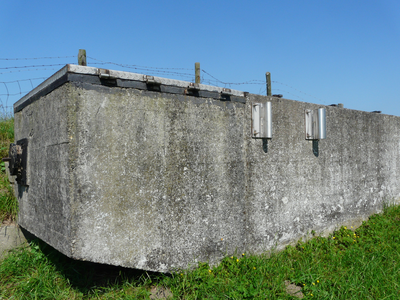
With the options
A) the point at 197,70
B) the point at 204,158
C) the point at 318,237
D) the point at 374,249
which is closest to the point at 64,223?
the point at 204,158

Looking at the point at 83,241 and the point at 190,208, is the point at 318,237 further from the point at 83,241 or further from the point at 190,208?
the point at 83,241

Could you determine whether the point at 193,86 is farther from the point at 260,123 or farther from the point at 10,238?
the point at 10,238

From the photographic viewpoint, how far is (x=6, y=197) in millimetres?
4188

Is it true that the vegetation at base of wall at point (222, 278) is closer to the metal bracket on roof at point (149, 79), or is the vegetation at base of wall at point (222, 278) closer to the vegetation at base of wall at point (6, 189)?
the vegetation at base of wall at point (6, 189)

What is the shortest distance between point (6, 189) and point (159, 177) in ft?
9.12

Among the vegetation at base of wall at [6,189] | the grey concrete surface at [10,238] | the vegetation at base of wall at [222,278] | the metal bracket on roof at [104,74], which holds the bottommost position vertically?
the vegetation at base of wall at [222,278]

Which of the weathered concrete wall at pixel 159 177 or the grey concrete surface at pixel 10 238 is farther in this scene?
the grey concrete surface at pixel 10 238

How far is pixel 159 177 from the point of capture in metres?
3.03

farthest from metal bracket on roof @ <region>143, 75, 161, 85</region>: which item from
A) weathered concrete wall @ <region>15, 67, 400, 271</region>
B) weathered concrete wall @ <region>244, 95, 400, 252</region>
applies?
weathered concrete wall @ <region>244, 95, 400, 252</region>

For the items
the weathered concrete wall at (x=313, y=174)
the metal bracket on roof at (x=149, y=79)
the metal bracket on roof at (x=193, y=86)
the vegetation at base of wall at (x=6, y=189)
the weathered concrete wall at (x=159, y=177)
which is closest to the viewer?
the weathered concrete wall at (x=159, y=177)

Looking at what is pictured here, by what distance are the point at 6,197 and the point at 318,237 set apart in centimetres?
451

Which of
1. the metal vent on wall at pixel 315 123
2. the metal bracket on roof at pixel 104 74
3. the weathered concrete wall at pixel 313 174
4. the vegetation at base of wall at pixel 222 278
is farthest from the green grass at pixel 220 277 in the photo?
the metal bracket on roof at pixel 104 74

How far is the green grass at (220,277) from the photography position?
2990 mm

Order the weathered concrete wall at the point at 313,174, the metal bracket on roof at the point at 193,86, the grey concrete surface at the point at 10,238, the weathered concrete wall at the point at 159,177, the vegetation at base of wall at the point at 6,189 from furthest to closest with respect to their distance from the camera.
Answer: the vegetation at base of wall at the point at 6,189, the weathered concrete wall at the point at 313,174, the grey concrete surface at the point at 10,238, the metal bracket on roof at the point at 193,86, the weathered concrete wall at the point at 159,177
